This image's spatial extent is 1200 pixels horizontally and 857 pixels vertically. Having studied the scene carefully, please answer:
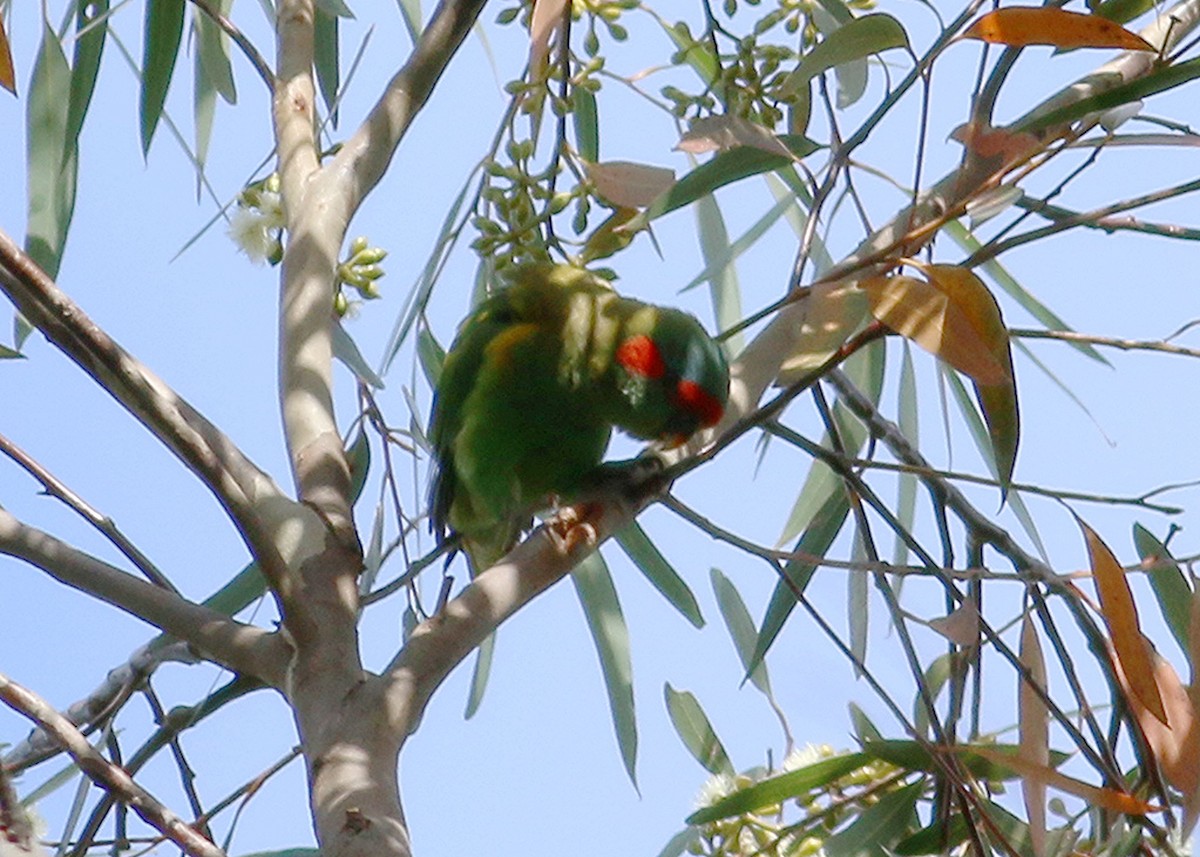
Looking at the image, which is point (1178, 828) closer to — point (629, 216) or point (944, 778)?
point (944, 778)

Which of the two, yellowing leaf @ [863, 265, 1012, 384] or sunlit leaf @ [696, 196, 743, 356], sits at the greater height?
sunlit leaf @ [696, 196, 743, 356]

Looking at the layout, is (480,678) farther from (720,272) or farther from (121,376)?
(121,376)

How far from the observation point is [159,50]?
225 centimetres

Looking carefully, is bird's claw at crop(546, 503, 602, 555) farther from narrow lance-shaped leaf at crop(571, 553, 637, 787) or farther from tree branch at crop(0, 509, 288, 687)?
narrow lance-shaped leaf at crop(571, 553, 637, 787)

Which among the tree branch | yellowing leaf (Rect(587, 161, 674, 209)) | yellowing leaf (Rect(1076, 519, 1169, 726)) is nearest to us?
the tree branch

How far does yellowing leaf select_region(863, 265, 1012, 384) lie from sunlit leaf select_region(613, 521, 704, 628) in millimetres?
871

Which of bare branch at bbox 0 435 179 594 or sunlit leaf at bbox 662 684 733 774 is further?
sunlit leaf at bbox 662 684 733 774

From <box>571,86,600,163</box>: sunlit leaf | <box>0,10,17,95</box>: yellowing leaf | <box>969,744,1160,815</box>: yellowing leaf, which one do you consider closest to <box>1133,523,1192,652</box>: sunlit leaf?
<box>969,744,1160,815</box>: yellowing leaf

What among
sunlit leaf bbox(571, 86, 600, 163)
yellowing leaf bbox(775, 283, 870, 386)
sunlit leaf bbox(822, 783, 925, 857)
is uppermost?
sunlit leaf bbox(571, 86, 600, 163)

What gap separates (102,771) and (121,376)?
0.31 m

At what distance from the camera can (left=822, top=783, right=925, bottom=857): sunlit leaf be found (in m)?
1.67

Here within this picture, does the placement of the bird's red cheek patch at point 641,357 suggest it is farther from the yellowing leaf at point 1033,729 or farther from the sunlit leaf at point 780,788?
the yellowing leaf at point 1033,729

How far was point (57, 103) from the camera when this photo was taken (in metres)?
2.37

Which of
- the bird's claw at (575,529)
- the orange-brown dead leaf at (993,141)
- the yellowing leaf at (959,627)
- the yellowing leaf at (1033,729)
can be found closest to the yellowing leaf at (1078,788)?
the yellowing leaf at (1033,729)
